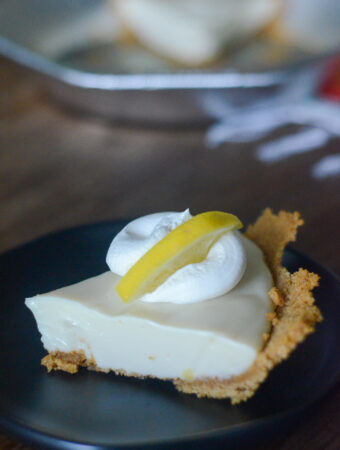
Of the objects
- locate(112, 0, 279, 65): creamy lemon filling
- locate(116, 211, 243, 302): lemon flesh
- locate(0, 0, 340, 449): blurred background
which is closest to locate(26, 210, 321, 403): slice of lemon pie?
locate(116, 211, 243, 302): lemon flesh

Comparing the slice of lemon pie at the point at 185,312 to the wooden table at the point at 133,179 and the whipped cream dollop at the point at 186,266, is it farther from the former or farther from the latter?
the wooden table at the point at 133,179

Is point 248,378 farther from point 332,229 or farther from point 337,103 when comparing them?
point 337,103

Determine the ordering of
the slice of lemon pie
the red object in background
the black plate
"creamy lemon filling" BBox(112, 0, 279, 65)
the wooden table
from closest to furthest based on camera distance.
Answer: the black plate < the slice of lemon pie < the wooden table < the red object in background < "creamy lemon filling" BBox(112, 0, 279, 65)

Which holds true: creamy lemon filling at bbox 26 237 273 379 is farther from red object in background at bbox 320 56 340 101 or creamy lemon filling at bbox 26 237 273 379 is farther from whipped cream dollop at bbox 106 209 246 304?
red object in background at bbox 320 56 340 101

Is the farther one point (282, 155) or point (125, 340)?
point (282, 155)

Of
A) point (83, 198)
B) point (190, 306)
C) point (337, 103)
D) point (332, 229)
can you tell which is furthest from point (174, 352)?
point (337, 103)

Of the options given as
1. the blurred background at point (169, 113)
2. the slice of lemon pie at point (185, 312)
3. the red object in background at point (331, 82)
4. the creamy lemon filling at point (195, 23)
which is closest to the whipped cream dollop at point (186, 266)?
the slice of lemon pie at point (185, 312)

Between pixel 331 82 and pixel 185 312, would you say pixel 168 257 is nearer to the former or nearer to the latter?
pixel 185 312

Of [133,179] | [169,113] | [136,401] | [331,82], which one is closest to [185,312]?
[136,401]
